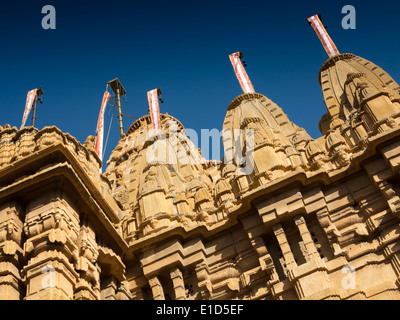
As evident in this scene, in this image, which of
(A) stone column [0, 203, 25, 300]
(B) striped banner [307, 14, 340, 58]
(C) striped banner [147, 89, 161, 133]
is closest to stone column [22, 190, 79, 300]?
(A) stone column [0, 203, 25, 300]

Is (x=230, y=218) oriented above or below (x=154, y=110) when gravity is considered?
below

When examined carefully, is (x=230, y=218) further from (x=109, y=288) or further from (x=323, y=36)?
(x=323, y=36)

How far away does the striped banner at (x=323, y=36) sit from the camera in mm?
27712

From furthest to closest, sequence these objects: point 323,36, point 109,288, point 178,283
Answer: point 323,36
point 178,283
point 109,288

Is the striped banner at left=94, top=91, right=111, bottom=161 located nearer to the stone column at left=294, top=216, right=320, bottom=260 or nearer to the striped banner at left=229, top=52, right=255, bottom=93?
the striped banner at left=229, top=52, right=255, bottom=93

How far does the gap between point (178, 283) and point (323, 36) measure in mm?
16840

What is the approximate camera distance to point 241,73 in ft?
97.6

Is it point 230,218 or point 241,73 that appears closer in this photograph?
point 230,218

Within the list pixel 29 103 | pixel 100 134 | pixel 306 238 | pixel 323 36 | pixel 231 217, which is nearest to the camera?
pixel 306 238

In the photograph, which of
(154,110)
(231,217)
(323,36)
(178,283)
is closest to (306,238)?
(231,217)

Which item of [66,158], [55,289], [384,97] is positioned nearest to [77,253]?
[55,289]

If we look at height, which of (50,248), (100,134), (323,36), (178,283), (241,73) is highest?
(100,134)

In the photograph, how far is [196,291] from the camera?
1814 cm

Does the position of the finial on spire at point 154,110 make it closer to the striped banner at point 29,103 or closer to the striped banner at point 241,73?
the striped banner at point 241,73
